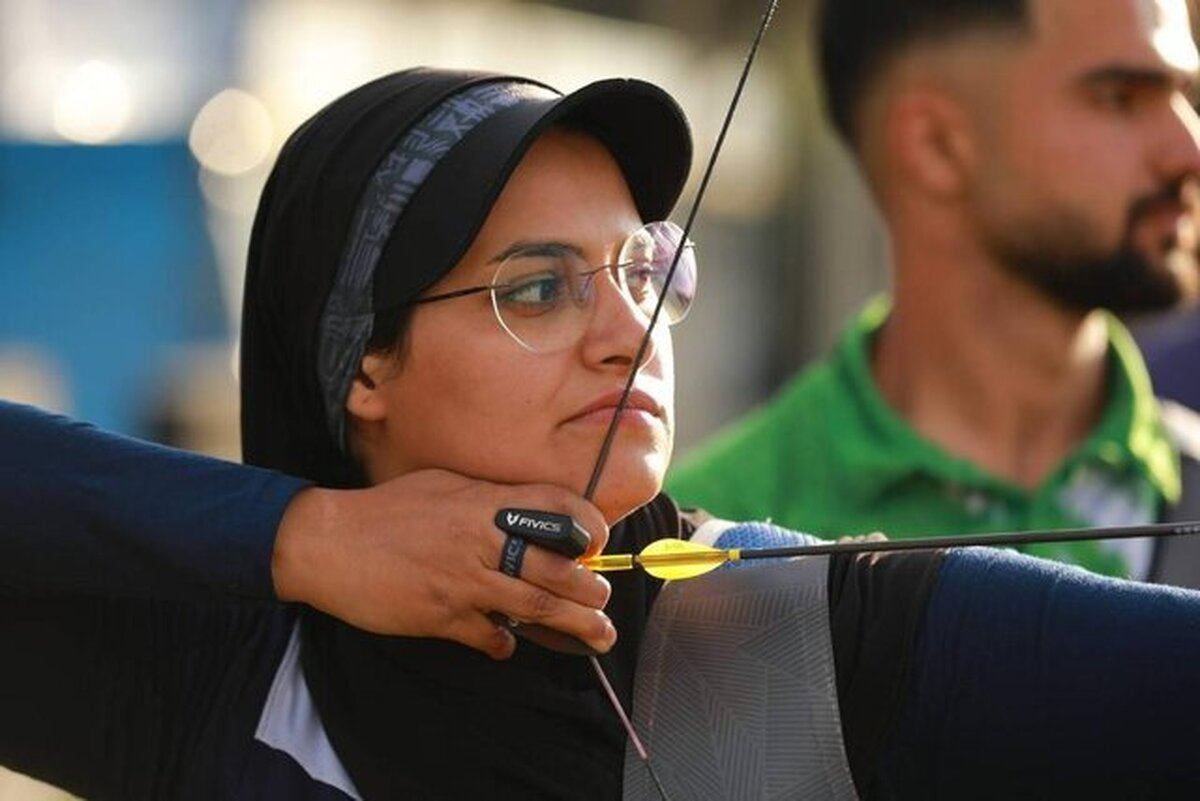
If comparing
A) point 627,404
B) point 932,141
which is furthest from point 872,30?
point 627,404

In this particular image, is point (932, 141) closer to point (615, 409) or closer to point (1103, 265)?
point (1103, 265)

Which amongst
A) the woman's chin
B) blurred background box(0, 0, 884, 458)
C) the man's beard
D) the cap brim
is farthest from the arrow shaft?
blurred background box(0, 0, 884, 458)

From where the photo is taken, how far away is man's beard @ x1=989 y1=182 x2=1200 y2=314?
3658 millimetres

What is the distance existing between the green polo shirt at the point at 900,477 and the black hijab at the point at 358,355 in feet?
3.85

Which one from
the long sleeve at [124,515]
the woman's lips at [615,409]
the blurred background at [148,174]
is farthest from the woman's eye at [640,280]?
the blurred background at [148,174]

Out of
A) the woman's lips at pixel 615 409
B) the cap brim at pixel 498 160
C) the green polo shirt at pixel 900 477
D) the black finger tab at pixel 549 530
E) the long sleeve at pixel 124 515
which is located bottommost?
the green polo shirt at pixel 900 477

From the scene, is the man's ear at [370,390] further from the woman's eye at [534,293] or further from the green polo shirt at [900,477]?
the green polo shirt at [900,477]

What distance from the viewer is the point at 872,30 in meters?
4.07

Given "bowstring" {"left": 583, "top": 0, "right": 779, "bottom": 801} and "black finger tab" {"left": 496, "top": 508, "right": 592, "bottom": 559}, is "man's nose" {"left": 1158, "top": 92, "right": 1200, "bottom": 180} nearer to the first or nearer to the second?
"bowstring" {"left": 583, "top": 0, "right": 779, "bottom": 801}

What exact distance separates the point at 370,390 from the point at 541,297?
244 millimetres

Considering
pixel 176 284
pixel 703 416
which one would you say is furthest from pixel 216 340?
pixel 703 416

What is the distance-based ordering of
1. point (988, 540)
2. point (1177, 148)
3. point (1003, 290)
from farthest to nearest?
point (1003, 290), point (1177, 148), point (988, 540)

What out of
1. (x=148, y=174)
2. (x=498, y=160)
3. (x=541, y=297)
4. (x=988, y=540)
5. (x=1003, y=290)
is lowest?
(x=148, y=174)

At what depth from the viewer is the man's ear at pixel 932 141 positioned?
392 centimetres
